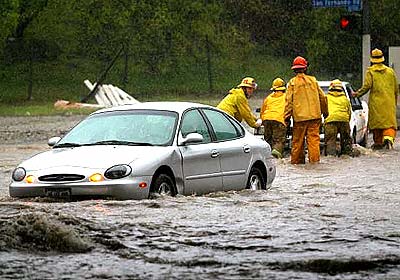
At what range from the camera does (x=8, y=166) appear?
2119 centimetres

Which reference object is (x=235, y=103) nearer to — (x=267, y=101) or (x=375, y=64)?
(x=267, y=101)

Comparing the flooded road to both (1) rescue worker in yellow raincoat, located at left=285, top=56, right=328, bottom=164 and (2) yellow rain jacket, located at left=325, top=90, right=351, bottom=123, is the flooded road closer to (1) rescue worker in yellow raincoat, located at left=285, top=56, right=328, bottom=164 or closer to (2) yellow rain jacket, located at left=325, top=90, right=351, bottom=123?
(1) rescue worker in yellow raincoat, located at left=285, top=56, right=328, bottom=164

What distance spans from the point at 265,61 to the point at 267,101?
3642 cm

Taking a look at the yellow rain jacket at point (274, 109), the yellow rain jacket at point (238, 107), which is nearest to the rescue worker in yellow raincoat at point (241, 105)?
the yellow rain jacket at point (238, 107)

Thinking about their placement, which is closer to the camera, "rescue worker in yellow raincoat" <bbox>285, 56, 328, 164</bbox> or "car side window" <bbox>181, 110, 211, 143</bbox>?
"car side window" <bbox>181, 110, 211, 143</bbox>

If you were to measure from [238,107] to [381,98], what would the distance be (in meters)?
5.19

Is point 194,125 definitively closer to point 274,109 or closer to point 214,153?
point 214,153

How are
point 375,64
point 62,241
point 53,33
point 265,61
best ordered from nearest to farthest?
point 62,241 < point 375,64 < point 53,33 < point 265,61

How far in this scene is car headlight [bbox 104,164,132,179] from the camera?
41.3ft

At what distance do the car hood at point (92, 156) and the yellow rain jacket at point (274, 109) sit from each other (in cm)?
789

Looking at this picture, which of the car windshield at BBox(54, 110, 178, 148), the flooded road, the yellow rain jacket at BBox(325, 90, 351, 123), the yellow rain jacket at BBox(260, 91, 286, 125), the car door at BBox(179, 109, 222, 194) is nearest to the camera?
the flooded road

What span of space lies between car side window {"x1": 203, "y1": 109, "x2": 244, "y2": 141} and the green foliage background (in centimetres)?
3616

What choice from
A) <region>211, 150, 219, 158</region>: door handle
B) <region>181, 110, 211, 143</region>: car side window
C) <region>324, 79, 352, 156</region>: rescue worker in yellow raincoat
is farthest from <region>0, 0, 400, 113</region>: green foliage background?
<region>211, 150, 219, 158</region>: door handle

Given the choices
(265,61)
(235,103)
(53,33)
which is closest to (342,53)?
(265,61)
